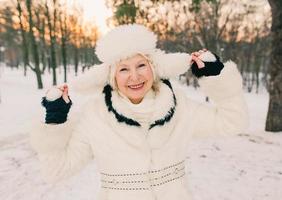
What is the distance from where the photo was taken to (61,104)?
2.15 meters

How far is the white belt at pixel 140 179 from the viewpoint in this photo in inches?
92.2

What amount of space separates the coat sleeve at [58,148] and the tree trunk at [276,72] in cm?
778

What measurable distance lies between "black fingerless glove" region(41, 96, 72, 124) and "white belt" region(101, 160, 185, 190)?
444 mm

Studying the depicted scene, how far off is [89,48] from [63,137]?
2584 inches

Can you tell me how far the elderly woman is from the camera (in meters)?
2.34

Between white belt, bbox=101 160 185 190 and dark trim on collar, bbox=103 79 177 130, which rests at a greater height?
dark trim on collar, bbox=103 79 177 130

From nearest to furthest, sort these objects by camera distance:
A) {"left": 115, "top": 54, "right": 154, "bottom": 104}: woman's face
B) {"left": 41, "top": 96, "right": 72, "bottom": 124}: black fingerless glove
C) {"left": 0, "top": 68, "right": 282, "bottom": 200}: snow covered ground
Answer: {"left": 41, "top": 96, "right": 72, "bottom": 124}: black fingerless glove → {"left": 115, "top": 54, "right": 154, "bottom": 104}: woman's face → {"left": 0, "top": 68, "right": 282, "bottom": 200}: snow covered ground

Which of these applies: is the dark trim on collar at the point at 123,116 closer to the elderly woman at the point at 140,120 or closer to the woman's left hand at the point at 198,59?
the elderly woman at the point at 140,120

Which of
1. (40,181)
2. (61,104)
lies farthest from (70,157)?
(40,181)

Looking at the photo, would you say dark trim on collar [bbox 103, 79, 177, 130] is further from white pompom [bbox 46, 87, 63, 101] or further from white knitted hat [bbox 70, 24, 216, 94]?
white pompom [bbox 46, 87, 63, 101]

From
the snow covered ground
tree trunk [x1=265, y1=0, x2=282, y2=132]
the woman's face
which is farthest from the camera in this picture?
tree trunk [x1=265, y1=0, x2=282, y2=132]

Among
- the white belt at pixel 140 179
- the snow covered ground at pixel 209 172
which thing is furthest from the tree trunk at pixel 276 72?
the white belt at pixel 140 179

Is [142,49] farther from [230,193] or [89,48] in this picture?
[89,48]

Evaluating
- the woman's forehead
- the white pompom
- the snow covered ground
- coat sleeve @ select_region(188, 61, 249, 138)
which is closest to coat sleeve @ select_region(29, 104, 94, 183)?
the white pompom
